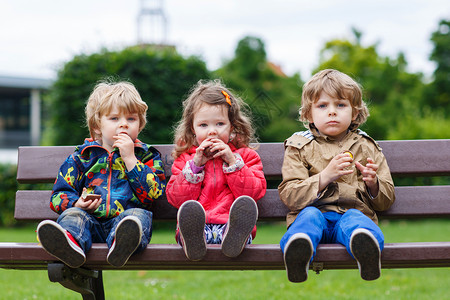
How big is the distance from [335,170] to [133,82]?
21.3 ft

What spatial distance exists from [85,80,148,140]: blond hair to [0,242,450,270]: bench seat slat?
859mm

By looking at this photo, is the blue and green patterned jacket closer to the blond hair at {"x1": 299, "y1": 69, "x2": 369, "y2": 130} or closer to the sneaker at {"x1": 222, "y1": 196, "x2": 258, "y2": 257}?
the sneaker at {"x1": 222, "y1": 196, "x2": 258, "y2": 257}

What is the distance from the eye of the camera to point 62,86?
8828 millimetres

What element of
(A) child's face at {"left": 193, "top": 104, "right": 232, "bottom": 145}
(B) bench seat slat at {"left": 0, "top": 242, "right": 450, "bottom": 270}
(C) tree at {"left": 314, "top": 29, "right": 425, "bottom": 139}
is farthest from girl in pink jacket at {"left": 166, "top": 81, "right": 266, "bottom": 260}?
(C) tree at {"left": 314, "top": 29, "right": 425, "bottom": 139}

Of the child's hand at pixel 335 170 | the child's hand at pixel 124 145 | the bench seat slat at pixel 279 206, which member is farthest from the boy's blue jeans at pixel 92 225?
the child's hand at pixel 335 170

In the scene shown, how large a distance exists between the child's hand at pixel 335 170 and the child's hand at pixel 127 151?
3.24ft

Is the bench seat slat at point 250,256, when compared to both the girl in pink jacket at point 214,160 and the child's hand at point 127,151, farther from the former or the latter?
the child's hand at point 127,151

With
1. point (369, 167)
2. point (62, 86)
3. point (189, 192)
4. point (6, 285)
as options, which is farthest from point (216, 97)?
point (62, 86)

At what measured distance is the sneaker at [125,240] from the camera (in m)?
2.26

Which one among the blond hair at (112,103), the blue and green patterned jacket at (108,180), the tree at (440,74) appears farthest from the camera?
the tree at (440,74)

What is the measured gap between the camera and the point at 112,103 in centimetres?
294

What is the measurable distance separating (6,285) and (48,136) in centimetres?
560

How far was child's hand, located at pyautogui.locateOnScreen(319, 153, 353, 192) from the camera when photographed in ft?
8.48

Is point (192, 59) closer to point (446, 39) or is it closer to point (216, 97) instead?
point (216, 97)
